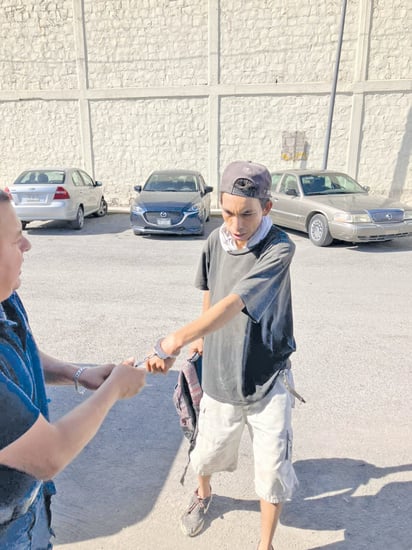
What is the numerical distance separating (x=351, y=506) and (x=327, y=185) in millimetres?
8759

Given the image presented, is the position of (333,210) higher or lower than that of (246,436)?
higher

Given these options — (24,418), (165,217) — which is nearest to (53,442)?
(24,418)

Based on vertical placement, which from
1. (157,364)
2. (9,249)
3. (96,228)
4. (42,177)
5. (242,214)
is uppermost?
(9,249)

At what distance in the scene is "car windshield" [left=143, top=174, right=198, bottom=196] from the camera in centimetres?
1130

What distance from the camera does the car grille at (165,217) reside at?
9852 mm

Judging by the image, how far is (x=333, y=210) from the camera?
355 inches

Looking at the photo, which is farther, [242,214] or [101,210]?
[101,210]

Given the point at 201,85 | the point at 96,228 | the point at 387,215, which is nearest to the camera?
the point at 387,215

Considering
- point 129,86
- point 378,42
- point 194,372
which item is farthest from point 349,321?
point 129,86

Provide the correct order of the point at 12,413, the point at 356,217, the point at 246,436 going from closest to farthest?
the point at 12,413, the point at 246,436, the point at 356,217

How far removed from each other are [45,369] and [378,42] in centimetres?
1592

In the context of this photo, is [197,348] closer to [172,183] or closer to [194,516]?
[194,516]

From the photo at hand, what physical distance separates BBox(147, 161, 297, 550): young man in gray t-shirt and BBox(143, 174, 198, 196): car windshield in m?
9.26

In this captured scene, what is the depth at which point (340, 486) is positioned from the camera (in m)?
2.62
